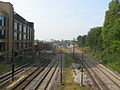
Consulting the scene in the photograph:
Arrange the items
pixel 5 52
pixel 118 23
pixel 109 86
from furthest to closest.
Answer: pixel 5 52
pixel 118 23
pixel 109 86

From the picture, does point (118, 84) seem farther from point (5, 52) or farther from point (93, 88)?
point (5, 52)

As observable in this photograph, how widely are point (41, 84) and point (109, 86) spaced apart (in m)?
11.7

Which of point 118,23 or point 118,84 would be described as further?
point 118,23

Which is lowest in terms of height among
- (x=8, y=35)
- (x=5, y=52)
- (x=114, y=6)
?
(x=5, y=52)

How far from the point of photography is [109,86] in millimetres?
32656

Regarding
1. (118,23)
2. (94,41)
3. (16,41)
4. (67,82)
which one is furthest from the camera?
(94,41)

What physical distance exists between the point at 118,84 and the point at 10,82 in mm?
19324

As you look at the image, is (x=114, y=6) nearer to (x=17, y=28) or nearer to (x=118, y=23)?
(x=118, y=23)

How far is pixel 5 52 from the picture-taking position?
194ft

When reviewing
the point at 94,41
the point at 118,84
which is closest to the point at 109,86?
the point at 118,84

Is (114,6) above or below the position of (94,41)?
above

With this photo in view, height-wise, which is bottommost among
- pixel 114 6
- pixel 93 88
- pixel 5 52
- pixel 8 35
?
pixel 93 88

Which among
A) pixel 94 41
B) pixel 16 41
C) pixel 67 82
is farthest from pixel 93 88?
pixel 94 41

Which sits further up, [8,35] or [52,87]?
[8,35]
